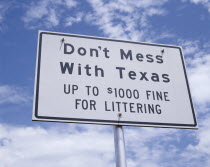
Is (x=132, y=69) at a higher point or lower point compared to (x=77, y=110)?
higher

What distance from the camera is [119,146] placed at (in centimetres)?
172

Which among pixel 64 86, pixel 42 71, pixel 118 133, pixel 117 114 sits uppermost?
pixel 42 71

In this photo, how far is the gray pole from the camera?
165 cm

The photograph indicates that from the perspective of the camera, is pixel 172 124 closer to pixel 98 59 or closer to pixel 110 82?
pixel 110 82

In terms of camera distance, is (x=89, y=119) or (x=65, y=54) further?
(x=65, y=54)

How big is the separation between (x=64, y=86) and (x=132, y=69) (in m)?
0.61

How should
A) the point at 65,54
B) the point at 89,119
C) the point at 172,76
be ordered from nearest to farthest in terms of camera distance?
the point at 89,119
the point at 65,54
the point at 172,76

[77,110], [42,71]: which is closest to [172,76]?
[77,110]

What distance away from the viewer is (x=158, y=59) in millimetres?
2234

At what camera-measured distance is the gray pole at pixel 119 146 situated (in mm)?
1653

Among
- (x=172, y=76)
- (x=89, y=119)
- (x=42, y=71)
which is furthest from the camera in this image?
(x=172, y=76)

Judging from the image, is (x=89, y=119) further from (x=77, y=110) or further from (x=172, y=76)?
(x=172, y=76)

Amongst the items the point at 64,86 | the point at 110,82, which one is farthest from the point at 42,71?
the point at 110,82

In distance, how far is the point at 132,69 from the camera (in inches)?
82.0
